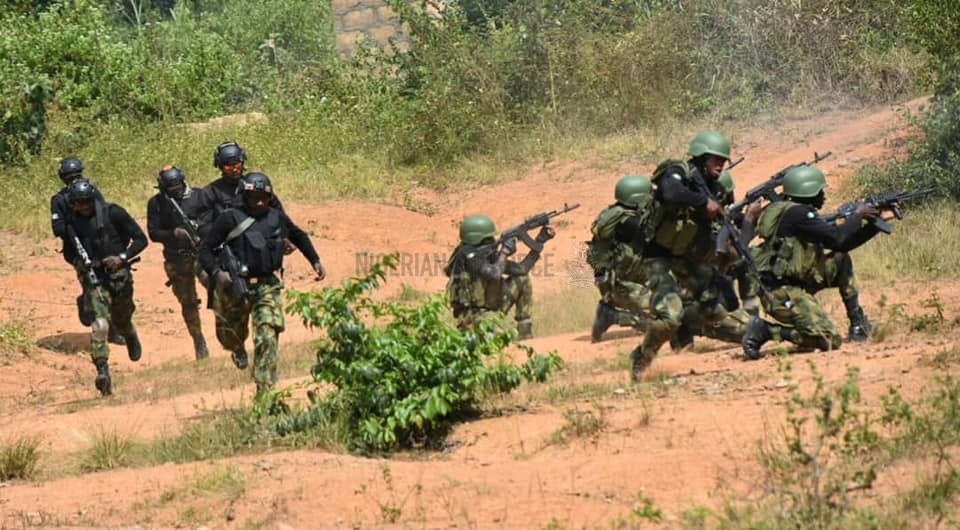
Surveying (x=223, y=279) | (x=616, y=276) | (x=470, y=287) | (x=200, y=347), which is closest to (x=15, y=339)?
(x=200, y=347)

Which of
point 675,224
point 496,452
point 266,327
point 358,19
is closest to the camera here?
point 496,452

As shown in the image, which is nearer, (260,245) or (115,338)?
(260,245)

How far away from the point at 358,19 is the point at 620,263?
29344 mm

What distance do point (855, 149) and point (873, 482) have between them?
44.2 feet

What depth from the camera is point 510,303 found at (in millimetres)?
13516

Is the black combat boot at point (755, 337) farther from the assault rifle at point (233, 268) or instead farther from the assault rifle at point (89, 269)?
the assault rifle at point (89, 269)

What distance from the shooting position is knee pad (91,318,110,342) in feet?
41.7

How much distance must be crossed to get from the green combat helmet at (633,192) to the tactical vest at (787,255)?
166cm

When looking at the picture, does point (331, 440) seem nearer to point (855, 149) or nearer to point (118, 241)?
point (118, 241)

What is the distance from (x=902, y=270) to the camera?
14430 millimetres

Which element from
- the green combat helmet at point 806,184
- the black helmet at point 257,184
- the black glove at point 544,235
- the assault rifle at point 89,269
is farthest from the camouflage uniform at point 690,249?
the assault rifle at point 89,269

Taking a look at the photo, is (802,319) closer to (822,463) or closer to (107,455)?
(822,463)

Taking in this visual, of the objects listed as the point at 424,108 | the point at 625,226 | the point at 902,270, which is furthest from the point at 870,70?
the point at 625,226

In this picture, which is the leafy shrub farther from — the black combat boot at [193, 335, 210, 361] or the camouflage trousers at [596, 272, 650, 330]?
the black combat boot at [193, 335, 210, 361]
